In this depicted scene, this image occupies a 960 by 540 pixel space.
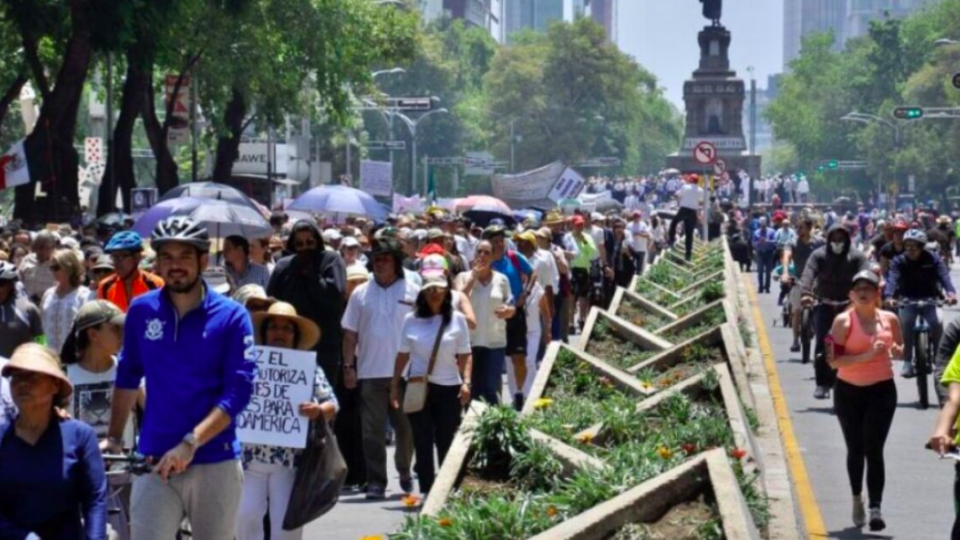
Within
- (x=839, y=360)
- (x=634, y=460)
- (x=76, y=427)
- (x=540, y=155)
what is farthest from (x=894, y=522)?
(x=540, y=155)

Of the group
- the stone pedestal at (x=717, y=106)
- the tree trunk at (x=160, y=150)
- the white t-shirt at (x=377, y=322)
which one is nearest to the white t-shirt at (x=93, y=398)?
the white t-shirt at (x=377, y=322)

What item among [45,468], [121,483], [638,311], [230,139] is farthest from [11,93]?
[45,468]

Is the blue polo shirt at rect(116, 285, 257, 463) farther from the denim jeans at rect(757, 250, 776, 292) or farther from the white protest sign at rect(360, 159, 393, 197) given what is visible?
the white protest sign at rect(360, 159, 393, 197)

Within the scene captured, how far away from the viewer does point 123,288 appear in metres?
14.0

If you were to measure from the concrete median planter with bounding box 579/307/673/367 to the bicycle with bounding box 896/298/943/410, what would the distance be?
96.5 inches

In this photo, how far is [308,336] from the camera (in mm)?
11398

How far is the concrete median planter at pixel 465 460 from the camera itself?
11070 mm

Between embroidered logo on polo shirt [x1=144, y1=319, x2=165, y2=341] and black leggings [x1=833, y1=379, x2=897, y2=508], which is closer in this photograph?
embroidered logo on polo shirt [x1=144, y1=319, x2=165, y2=341]

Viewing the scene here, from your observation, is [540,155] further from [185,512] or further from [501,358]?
[185,512]

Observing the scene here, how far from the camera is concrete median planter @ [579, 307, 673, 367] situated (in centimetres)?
2055

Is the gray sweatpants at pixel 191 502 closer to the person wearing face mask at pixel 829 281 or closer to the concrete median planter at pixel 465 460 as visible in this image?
the concrete median planter at pixel 465 460

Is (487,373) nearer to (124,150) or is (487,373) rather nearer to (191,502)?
(191,502)

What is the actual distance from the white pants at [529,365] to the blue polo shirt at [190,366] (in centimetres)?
1091

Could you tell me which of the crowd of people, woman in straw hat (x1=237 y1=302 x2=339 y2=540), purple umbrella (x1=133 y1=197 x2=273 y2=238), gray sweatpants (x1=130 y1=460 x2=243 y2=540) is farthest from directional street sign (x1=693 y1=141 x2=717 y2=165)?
gray sweatpants (x1=130 y1=460 x2=243 y2=540)
